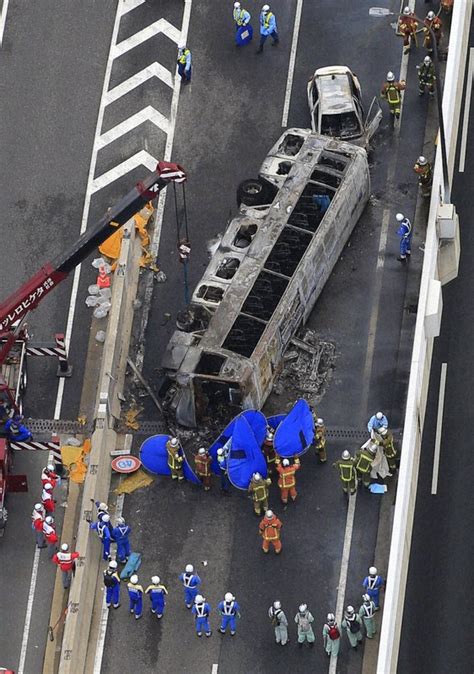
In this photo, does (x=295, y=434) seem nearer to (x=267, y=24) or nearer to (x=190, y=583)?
(x=190, y=583)

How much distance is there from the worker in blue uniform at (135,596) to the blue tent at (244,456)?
3938 mm

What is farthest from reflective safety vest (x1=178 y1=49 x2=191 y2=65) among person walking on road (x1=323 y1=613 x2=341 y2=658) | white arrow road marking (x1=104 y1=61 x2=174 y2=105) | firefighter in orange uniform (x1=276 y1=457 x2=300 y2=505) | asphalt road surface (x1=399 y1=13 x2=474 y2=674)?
person walking on road (x1=323 y1=613 x2=341 y2=658)

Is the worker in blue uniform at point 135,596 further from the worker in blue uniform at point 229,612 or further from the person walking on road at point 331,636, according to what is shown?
the person walking on road at point 331,636

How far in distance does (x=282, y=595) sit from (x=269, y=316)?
7909mm

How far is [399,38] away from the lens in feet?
246

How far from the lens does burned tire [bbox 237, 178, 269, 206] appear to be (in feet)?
230

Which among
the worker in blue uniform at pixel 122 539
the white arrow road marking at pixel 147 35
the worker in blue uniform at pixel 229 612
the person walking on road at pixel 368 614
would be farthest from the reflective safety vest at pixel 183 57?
the person walking on road at pixel 368 614

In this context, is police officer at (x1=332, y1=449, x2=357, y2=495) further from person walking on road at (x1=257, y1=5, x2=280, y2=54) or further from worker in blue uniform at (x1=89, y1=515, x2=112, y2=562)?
person walking on road at (x1=257, y1=5, x2=280, y2=54)

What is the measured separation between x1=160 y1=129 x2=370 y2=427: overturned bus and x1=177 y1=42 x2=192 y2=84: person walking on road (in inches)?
183

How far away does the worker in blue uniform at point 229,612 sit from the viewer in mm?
62469

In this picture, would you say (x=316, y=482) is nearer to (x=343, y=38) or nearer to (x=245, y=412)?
(x=245, y=412)

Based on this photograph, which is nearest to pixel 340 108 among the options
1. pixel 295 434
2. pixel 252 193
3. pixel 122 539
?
pixel 252 193

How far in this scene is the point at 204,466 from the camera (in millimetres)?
65812

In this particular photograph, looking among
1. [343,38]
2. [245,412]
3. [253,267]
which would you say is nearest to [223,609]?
[245,412]
